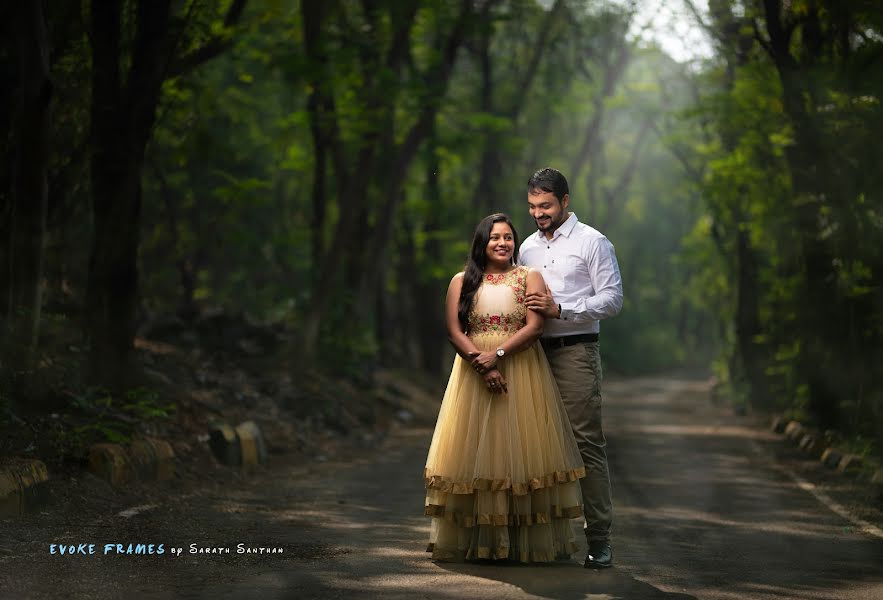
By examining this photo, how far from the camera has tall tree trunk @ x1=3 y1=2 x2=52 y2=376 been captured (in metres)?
11.7

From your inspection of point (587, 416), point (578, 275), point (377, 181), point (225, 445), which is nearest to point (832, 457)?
point (225, 445)

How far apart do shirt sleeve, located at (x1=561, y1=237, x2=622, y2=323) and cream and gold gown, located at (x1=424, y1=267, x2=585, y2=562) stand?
31cm

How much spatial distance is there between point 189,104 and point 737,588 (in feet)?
54.6

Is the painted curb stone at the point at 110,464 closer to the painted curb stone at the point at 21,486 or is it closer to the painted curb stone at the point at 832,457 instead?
the painted curb stone at the point at 21,486

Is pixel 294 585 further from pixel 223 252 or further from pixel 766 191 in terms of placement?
pixel 223 252

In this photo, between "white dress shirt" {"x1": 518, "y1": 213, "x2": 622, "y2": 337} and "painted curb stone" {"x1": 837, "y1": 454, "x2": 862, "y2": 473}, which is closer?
"white dress shirt" {"x1": 518, "y1": 213, "x2": 622, "y2": 337}

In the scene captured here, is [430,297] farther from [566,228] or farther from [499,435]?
[499,435]

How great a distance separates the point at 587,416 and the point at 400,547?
175 centimetres

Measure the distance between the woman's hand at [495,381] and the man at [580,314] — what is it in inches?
16.0

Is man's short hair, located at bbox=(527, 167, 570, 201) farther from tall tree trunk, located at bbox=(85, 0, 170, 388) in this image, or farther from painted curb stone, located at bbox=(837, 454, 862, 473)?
painted curb stone, located at bbox=(837, 454, 862, 473)

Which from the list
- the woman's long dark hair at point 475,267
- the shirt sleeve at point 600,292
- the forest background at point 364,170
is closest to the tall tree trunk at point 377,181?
the forest background at point 364,170

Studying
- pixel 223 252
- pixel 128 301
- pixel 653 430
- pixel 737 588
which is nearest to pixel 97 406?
pixel 128 301

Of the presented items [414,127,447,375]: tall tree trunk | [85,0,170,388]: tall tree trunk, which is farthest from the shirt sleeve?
[414,127,447,375]: tall tree trunk

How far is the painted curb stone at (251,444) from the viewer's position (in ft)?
47.3
